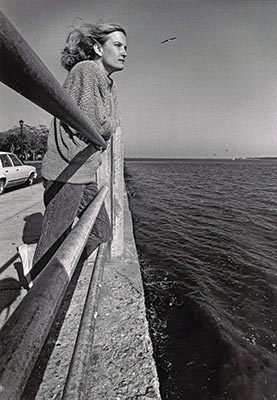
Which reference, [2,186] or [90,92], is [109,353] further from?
[2,186]

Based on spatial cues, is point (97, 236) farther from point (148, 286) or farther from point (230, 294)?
point (230, 294)

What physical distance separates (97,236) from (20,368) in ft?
5.27

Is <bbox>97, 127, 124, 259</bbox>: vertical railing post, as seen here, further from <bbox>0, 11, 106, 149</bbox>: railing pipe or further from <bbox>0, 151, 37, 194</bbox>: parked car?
<bbox>0, 151, 37, 194</bbox>: parked car

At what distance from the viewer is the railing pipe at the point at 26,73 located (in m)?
0.40

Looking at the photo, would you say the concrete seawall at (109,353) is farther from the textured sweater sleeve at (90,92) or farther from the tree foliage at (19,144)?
the tree foliage at (19,144)

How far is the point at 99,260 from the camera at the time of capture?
2.18m

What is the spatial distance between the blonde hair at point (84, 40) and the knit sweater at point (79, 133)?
0.46m

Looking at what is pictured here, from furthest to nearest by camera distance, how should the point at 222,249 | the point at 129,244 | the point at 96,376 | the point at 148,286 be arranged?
1. the point at 222,249
2. the point at 148,286
3. the point at 129,244
4. the point at 96,376

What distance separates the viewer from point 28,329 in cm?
53

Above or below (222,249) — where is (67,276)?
above

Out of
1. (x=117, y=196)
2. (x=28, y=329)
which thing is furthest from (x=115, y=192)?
(x=28, y=329)

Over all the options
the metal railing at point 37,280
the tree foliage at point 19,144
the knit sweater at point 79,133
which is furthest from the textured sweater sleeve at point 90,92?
the tree foliage at point 19,144

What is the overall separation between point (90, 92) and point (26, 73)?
1.33 metres

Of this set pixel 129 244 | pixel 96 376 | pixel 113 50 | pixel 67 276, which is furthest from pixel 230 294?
pixel 67 276
